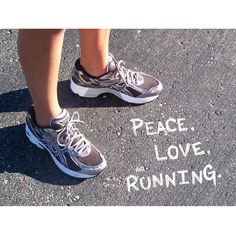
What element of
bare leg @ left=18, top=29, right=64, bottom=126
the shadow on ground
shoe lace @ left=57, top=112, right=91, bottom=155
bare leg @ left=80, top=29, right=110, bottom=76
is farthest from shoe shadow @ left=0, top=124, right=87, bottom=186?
bare leg @ left=80, top=29, right=110, bottom=76

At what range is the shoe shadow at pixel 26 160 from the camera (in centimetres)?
188

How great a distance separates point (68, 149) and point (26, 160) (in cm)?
18

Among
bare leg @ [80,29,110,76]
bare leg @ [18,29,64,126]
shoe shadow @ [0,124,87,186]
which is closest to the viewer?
bare leg @ [18,29,64,126]

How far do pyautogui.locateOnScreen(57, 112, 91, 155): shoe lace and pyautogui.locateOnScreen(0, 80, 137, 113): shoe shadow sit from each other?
0.17 m

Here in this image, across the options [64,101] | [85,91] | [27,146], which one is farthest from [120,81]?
[27,146]

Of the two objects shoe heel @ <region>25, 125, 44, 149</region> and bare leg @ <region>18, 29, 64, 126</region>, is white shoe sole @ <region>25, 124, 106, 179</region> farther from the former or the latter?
bare leg @ <region>18, 29, 64, 126</region>

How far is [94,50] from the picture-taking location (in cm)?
185

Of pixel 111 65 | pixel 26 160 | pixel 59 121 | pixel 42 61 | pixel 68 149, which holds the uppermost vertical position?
pixel 42 61

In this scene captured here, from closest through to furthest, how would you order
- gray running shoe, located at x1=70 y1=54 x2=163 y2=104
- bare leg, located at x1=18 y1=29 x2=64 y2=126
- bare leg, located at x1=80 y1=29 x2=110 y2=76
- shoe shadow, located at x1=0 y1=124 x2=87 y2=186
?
bare leg, located at x1=18 y1=29 x2=64 y2=126 → bare leg, located at x1=80 y1=29 x2=110 y2=76 → shoe shadow, located at x1=0 y1=124 x2=87 y2=186 → gray running shoe, located at x1=70 y1=54 x2=163 y2=104

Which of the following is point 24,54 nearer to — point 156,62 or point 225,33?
point 156,62

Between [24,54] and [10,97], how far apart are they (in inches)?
21.2

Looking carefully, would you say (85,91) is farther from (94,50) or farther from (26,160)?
(26,160)

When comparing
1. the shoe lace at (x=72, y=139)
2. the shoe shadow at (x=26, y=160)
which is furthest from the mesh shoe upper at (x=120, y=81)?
the shoe shadow at (x=26, y=160)

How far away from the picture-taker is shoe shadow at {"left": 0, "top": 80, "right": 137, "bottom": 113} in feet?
6.69
